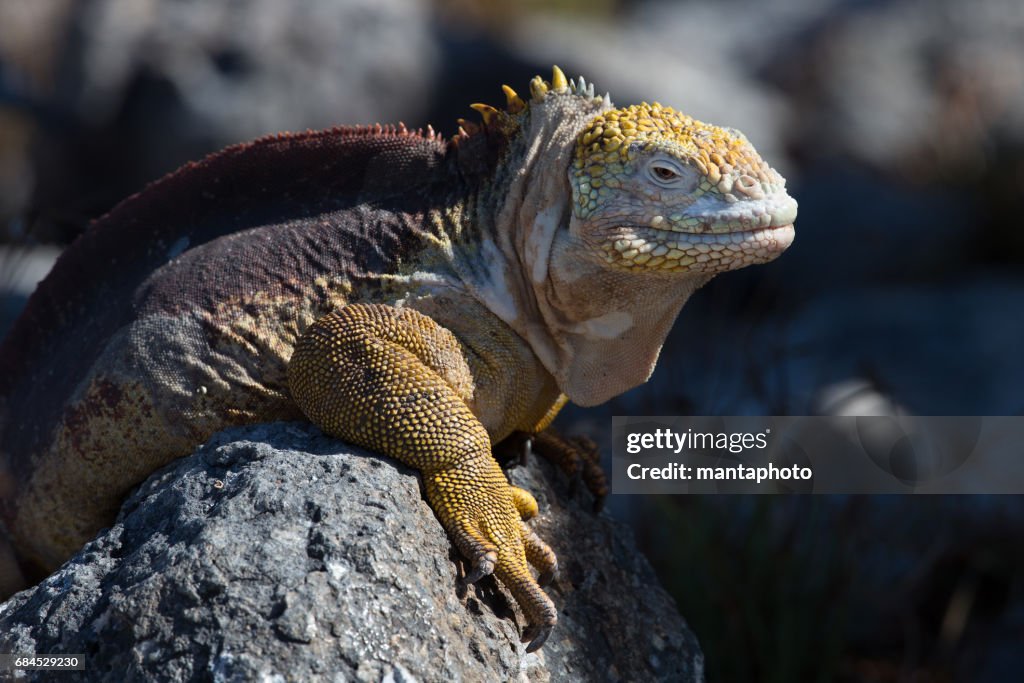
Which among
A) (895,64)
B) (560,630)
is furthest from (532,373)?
(895,64)

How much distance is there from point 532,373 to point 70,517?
1855 mm

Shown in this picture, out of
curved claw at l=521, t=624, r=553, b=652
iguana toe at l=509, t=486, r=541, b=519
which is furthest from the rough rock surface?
iguana toe at l=509, t=486, r=541, b=519

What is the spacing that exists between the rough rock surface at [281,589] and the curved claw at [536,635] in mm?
45

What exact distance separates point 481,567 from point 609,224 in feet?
4.05

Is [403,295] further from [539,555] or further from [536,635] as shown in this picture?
[536,635]

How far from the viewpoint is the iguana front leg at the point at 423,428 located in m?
3.71

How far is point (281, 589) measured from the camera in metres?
3.24

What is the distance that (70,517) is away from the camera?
4.43m

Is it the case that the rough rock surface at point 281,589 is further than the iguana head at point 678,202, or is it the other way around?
the iguana head at point 678,202

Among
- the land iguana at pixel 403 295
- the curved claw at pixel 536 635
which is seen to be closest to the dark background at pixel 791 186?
the land iguana at pixel 403 295

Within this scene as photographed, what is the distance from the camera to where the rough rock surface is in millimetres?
3172

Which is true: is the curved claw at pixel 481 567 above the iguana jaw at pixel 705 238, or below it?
A: below

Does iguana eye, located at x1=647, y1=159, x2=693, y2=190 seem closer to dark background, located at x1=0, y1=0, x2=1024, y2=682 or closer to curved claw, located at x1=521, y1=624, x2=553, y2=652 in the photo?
curved claw, located at x1=521, y1=624, x2=553, y2=652

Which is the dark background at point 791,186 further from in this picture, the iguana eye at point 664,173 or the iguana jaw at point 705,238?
the iguana eye at point 664,173
